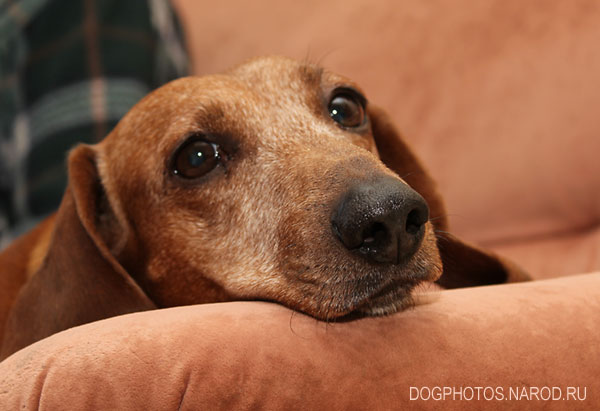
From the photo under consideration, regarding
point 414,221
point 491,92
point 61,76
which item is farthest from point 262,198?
point 61,76

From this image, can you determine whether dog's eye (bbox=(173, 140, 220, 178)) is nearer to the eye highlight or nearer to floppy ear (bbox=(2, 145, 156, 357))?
the eye highlight

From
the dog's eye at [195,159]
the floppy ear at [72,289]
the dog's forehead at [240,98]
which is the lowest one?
the floppy ear at [72,289]

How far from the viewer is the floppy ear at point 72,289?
5.16ft

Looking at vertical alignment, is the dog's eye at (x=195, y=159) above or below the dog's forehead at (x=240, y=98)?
below

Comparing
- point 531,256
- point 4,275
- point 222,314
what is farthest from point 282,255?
point 531,256

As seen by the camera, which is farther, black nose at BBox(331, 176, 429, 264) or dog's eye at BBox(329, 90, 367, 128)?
dog's eye at BBox(329, 90, 367, 128)

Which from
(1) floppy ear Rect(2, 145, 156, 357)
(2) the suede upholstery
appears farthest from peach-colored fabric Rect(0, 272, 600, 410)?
(1) floppy ear Rect(2, 145, 156, 357)

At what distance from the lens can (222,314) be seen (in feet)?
3.51

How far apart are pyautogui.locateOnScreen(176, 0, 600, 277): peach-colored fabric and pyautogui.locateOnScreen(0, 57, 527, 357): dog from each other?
628mm

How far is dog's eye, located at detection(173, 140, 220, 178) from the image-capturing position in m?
1.80

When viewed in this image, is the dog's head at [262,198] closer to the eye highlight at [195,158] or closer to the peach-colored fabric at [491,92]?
the eye highlight at [195,158]

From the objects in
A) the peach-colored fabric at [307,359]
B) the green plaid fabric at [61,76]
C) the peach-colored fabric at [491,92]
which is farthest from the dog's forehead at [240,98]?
the green plaid fabric at [61,76]

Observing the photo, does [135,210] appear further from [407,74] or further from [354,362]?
[407,74]

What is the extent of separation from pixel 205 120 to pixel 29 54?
7.55ft
